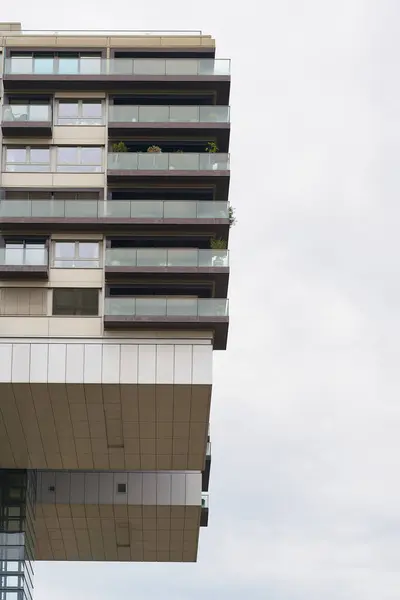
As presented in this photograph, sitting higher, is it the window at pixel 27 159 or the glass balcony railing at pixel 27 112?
the glass balcony railing at pixel 27 112

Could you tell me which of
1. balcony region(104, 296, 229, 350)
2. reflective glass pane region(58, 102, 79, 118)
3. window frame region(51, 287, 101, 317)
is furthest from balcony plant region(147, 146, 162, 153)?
balcony region(104, 296, 229, 350)

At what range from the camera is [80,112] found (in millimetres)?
56531

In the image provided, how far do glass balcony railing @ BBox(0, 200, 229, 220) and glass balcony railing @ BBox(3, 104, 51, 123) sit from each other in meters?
3.50

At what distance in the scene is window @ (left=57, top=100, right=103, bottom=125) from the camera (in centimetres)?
5638

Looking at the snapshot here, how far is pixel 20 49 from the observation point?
56312 millimetres

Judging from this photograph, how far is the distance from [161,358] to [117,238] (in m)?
5.18

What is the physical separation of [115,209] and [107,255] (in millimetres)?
1893

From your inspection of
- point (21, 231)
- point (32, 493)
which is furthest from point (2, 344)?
point (32, 493)

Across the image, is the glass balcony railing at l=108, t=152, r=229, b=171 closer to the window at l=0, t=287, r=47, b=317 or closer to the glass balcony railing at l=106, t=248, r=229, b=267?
the glass balcony railing at l=106, t=248, r=229, b=267

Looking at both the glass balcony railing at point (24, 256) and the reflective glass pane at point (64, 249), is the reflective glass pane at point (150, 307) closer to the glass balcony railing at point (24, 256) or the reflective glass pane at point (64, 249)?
the reflective glass pane at point (64, 249)

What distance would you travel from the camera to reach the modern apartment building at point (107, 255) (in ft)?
173

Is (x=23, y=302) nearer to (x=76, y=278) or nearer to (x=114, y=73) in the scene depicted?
(x=76, y=278)

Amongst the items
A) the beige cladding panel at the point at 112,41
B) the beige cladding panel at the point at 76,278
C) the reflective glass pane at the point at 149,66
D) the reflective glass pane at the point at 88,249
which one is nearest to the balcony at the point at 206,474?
the beige cladding panel at the point at 76,278

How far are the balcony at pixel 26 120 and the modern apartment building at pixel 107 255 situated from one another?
6 cm
